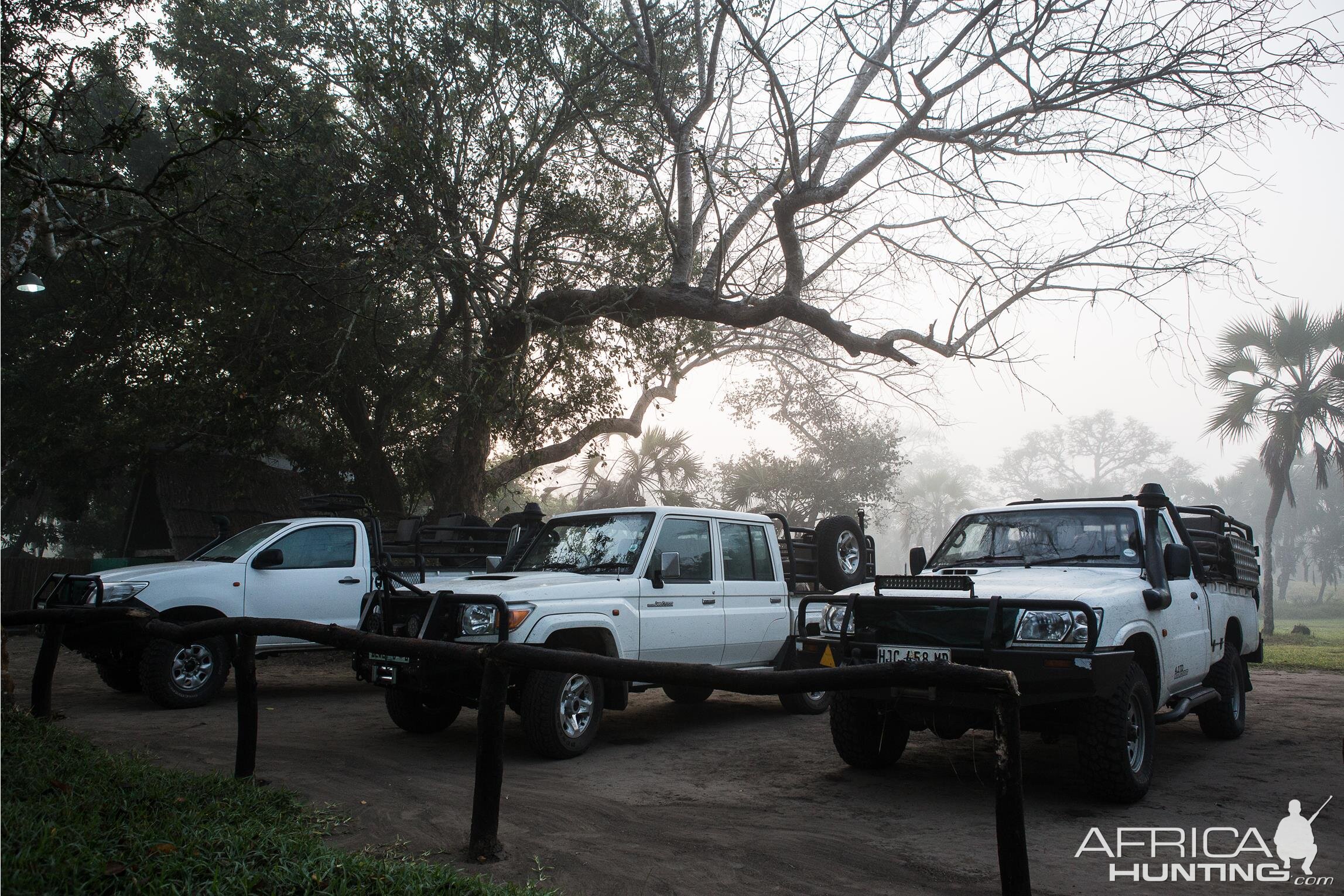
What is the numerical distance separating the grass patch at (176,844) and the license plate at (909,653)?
273 centimetres

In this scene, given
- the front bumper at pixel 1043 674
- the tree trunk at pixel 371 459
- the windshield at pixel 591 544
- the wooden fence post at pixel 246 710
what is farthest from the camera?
the tree trunk at pixel 371 459

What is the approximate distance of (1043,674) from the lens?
5.17 m

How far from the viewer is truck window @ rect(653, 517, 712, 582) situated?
8.30m

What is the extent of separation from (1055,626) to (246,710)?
15.4 ft

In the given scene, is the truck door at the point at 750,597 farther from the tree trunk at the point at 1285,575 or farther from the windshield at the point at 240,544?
the tree trunk at the point at 1285,575

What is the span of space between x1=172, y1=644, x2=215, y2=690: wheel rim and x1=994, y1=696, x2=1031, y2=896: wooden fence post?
832 centimetres

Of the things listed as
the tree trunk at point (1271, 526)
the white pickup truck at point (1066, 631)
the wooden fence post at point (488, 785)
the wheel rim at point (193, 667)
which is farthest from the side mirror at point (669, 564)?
the tree trunk at point (1271, 526)

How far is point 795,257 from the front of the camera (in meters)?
14.3

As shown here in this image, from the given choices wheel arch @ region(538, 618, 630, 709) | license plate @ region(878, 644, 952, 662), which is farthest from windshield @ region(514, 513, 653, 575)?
license plate @ region(878, 644, 952, 662)

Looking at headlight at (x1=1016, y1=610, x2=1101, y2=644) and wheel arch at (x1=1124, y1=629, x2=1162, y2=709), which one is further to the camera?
wheel arch at (x1=1124, y1=629, x2=1162, y2=709)

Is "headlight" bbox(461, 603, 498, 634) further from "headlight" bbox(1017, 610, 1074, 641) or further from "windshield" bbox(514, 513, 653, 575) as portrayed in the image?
"headlight" bbox(1017, 610, 1074, 641)

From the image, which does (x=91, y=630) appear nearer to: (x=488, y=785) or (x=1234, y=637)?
(x=488, y=785)

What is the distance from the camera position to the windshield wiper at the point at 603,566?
7.93m

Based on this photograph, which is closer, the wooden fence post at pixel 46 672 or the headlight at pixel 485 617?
the headlight at pixel 485 617
